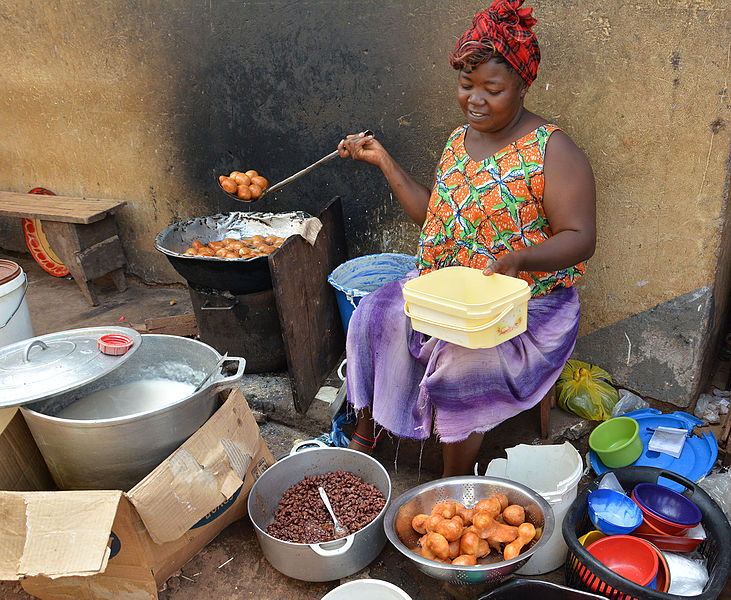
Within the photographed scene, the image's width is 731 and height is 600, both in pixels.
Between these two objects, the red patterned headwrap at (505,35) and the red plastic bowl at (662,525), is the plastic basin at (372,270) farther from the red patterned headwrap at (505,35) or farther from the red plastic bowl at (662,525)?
the red plastic bowl at (662,525)

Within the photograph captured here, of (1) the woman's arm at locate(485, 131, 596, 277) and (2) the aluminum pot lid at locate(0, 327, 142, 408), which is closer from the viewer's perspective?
(2) the aluminum pot lid at locate(0, 327, 142, 408)

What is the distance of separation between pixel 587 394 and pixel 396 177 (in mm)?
1444

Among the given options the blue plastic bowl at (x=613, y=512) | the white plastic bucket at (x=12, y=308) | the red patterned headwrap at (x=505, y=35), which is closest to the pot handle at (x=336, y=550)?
the blue plastic bowl at (x=613, y=512)

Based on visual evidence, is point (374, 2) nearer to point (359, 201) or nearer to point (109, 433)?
point (359, 201)

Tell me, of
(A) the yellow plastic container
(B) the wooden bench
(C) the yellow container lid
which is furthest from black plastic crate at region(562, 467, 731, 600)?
(B) the wooden bench

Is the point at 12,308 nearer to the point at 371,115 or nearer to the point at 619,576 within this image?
the point at 371,115

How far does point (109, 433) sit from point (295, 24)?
255 cm

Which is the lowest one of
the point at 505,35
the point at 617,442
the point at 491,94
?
the point at 617,442

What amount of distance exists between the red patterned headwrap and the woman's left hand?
0.73 m

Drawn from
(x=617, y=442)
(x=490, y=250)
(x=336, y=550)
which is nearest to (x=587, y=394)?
(x=617, y=442)

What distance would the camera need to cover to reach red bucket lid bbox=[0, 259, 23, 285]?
3.30m

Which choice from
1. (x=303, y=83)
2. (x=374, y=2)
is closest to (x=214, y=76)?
(x=303, y=83)

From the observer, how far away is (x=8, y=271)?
11.1 feet

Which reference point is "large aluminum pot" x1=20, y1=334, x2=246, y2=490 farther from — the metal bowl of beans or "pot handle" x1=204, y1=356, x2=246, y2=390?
the metal bowl of beans
